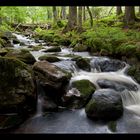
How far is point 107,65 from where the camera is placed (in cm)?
1021

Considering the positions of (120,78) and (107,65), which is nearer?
(120,78)

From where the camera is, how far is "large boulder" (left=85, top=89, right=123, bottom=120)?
6.07m

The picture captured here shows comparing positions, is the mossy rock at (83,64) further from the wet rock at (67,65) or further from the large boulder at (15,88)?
the large boulder at (15,88)

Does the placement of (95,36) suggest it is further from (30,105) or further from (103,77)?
(30,105)

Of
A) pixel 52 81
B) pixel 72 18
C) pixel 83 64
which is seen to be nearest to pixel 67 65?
pixel 83 64

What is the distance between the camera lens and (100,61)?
10.4 metres

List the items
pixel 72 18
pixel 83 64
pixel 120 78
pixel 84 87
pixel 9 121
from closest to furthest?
pixel 9 121 → pixel 84 87 → pixel 120 78 → pixel 83 64 → pixel 72 18

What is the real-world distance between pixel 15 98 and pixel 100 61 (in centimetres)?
520

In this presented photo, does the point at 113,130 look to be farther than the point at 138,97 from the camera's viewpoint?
No

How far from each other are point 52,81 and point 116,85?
224 centimetres

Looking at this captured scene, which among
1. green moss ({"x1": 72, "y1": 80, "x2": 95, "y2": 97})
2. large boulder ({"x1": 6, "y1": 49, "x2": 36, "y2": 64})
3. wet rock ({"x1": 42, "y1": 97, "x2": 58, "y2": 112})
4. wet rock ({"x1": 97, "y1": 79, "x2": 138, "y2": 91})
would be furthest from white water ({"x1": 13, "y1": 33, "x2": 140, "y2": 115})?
large boulder ({"x1": 6, "y1": 49, "x2": 36, "y2": 64})

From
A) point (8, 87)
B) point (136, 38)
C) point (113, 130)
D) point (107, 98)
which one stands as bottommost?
point (113, 130)

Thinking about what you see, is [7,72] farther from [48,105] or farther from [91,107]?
[91,107]

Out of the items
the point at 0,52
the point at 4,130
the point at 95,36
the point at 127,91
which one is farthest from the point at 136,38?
the point at 4,130
